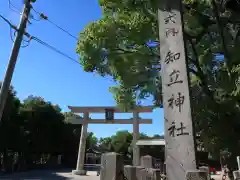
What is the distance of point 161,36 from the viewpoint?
5.18 m

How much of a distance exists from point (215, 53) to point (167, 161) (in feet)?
16.7

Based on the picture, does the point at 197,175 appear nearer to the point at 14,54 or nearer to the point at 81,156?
the point at 14,54

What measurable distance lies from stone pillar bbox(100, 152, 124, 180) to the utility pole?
292cm

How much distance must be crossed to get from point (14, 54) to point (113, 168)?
3.67 meters

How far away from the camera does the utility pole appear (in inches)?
229

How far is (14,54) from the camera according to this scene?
612 centimetres

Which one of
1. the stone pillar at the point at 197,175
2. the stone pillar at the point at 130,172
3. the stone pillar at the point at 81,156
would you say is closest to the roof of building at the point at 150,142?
the stone pillar at the point at 81,156

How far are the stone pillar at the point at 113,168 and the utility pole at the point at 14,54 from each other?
292 cm

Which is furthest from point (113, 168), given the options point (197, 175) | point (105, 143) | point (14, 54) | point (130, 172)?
point (105, 143)

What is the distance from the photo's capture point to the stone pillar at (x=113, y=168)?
13.0 feet

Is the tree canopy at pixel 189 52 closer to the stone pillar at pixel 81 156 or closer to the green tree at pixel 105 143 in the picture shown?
the stone pillar at pixel 81 156

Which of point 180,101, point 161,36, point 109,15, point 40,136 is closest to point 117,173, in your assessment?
point 180,101

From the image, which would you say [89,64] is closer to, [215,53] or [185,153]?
[215,53]

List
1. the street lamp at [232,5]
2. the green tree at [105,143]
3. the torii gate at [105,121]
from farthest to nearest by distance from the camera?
the green tree at [105,143], the torii gate at [105,121], the street lamp at [232,5]
